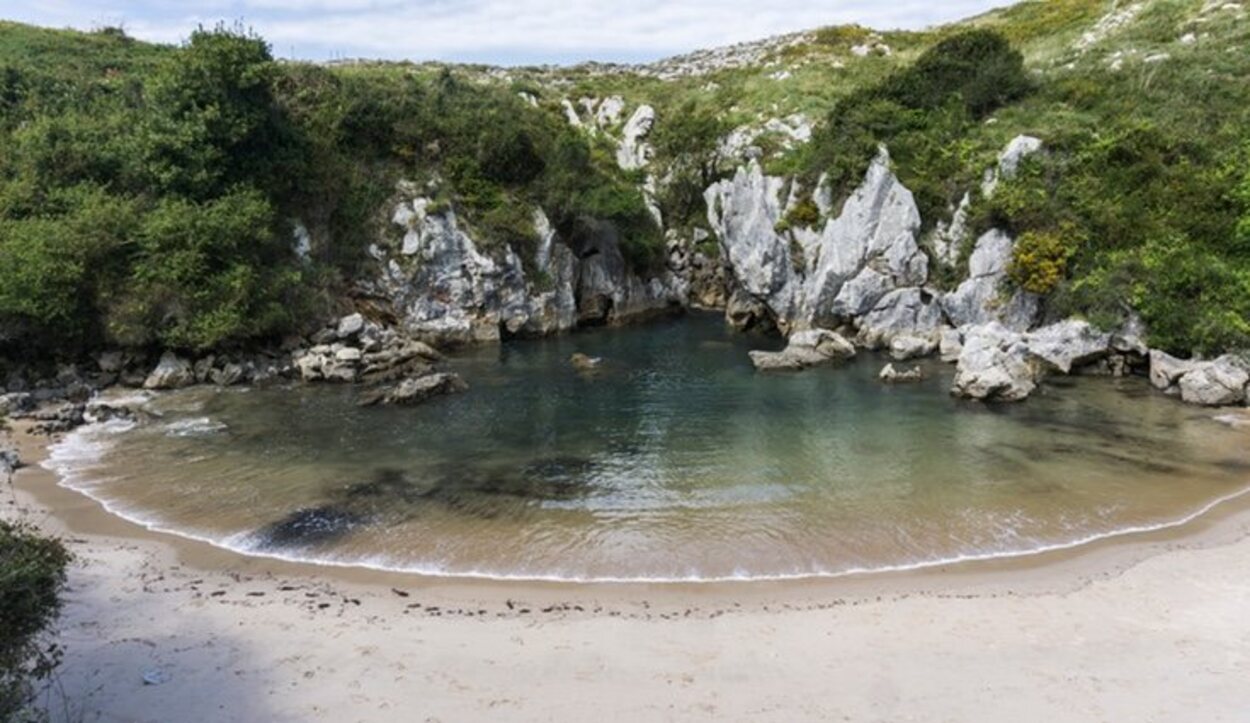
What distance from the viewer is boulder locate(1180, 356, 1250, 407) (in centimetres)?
2736

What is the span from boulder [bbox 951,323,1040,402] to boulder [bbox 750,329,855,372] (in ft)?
23.1

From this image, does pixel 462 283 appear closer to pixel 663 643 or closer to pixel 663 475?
pixel 663 475

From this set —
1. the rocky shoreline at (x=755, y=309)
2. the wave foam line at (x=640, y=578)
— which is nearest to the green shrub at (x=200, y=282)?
the rocky shoreline at (x=755, y=309)

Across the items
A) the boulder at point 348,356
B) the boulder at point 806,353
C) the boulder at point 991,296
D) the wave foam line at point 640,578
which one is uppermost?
the boulder at point 991,296

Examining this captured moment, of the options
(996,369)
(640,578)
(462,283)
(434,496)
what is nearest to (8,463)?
(434,496)

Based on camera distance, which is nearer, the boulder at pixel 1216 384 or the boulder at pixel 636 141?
the boulder at pixel 1216 384

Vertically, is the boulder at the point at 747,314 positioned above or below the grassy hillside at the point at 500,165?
below

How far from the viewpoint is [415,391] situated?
29.7 m

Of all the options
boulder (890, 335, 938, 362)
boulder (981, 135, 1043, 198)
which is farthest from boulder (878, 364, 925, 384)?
boulder (981, 135, 1043, 198)

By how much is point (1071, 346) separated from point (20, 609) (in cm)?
3734

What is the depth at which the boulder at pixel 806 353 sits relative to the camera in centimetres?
3619

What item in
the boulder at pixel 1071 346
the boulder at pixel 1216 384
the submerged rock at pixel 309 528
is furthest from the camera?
the boulder at pixel 1071 346

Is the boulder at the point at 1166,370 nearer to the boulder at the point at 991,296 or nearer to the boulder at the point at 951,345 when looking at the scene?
the boulder at the point at 991,296

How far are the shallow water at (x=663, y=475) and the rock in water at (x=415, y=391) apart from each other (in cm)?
92
